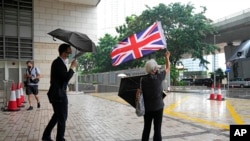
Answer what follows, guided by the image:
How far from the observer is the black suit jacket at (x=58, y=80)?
177 inches

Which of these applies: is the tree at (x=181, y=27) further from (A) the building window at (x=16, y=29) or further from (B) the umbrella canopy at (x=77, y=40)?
(B) the umbrella canopy at (x=77, y=40)

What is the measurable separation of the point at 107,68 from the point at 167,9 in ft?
43.6

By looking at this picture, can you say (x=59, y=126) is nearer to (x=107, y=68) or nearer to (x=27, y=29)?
(x=27, y=29)

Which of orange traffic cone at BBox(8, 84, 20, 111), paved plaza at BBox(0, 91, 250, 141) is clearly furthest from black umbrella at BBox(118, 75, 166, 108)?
orange traffic cone at BBox(8, 84, 20, 111)

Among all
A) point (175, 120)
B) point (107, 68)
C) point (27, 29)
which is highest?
point (27, 29)

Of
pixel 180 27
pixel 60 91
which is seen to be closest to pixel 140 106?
pixel 60 91

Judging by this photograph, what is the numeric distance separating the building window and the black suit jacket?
1745cm

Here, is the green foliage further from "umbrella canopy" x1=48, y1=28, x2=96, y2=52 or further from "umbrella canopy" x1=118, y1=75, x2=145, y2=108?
"umbrella canopy" x1=118, y1=75, x2=145, y2=108

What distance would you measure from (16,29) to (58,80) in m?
18.1

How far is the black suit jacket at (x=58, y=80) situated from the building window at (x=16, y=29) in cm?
1745

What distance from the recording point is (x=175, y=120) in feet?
24.7

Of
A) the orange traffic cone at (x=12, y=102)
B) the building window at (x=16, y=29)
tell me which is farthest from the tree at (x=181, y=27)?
the orange traffic cone at (x=12, y=102)

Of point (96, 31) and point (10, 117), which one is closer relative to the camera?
point (10, 117)

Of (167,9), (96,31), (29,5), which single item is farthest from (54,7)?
(167,9)
